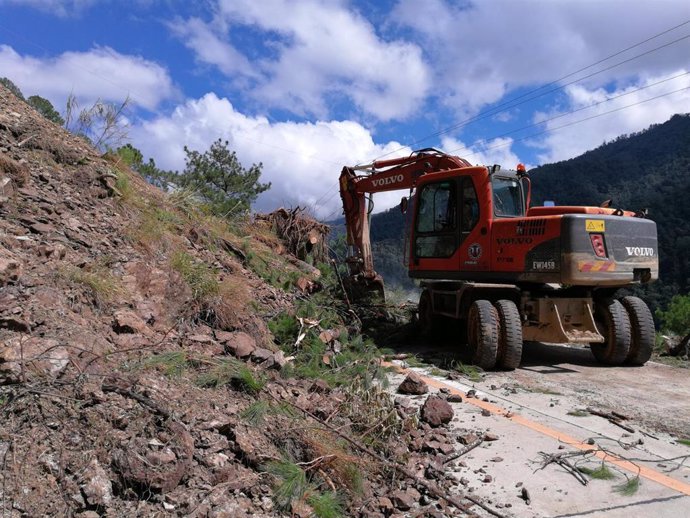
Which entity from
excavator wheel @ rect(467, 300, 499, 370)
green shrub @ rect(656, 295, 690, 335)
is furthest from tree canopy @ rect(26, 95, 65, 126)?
green shrub @ rect(656, 295, 690, 335)

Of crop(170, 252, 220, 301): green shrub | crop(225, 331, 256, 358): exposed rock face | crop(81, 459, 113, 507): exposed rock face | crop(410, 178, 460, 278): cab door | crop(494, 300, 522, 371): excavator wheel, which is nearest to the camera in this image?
crop(81, 459, 113, 507): exposed rock face

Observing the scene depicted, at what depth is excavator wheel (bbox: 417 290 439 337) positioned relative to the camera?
930cm

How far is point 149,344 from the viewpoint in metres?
4.55

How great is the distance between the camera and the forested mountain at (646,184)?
32.2m

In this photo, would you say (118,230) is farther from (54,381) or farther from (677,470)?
(677,470)

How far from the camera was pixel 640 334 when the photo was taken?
7770 mm

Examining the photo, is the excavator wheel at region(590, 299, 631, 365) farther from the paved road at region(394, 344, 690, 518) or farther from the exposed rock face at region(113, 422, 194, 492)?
the exposed rock face at region(113, 422, 194, 492)

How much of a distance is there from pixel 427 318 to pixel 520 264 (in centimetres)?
236

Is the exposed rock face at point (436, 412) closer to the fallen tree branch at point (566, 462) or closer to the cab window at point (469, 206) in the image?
the fallen tree branch at point (566, 462)

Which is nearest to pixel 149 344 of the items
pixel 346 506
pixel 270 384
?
pixel 270 384

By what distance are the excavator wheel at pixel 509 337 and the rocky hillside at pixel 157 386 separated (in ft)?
5.61

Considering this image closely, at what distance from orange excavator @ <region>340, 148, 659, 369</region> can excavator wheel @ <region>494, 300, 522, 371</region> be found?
1 centimetres

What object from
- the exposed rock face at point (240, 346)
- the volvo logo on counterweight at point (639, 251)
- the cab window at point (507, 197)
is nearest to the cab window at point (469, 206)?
the cab window at point (507, 197)

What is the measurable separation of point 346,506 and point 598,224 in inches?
210
